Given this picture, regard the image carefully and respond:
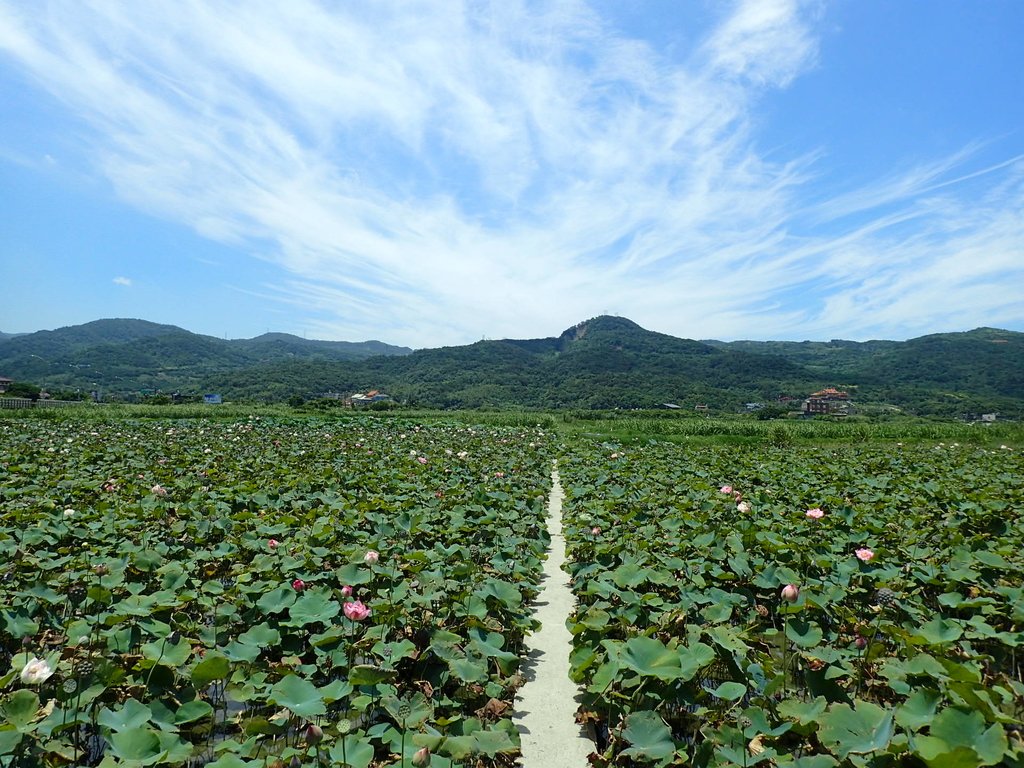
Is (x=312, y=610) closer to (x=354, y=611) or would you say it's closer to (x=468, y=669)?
(x=354, y=611)

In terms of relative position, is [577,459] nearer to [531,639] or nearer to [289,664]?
[531,639]

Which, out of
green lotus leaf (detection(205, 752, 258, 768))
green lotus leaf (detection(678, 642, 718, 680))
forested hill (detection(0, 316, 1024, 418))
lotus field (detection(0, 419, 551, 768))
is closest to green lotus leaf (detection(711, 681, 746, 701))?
green lotus leaf (detection(678, 642, 718, 680))

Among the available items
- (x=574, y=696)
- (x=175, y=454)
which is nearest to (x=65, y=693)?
(x=574, y=696)

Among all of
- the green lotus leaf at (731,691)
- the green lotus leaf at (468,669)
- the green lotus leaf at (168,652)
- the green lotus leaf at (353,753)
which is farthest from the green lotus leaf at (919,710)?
the green lotus leaf at (168,652)

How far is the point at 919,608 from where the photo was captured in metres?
3.28

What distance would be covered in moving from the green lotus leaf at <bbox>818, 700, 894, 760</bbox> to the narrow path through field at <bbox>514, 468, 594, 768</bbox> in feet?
3.67

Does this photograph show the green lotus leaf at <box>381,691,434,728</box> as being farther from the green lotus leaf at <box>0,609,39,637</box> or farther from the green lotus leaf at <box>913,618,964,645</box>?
the green lotus leaf at <box>913,618,964,645</box>

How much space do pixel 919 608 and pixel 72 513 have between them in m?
6.81

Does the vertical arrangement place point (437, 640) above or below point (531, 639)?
above

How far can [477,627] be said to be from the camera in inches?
128

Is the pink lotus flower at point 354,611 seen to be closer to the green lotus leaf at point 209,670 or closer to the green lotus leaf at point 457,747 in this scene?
the green lotus leaf at point 209,670

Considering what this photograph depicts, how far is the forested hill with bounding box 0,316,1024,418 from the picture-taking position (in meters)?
75.8

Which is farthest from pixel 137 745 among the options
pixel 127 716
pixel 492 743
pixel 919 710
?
pixel 919 710

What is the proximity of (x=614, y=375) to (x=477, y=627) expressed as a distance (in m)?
84.3
